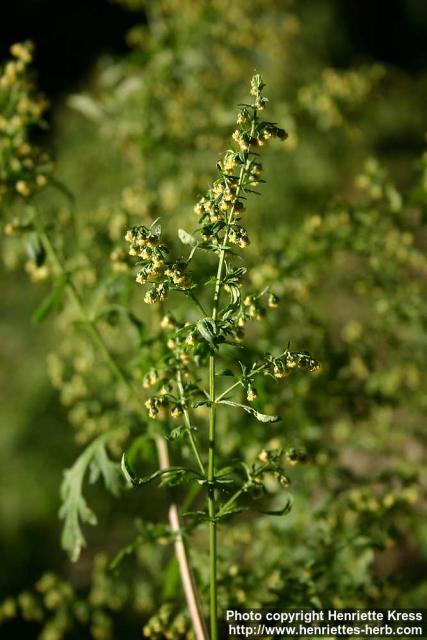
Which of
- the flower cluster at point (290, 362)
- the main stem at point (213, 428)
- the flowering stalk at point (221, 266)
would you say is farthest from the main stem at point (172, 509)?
the flower cluster at point (290, 362)

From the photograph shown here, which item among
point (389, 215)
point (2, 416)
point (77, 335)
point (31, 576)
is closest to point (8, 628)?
point (31, 576)

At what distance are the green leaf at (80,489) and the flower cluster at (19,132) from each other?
1.00 meters

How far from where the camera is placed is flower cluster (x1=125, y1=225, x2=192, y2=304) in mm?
1365

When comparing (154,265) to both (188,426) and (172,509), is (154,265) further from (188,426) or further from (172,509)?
(172,509)

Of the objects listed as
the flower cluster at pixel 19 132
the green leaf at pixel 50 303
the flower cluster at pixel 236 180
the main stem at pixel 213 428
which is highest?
the flower cluster at pixel 19 132

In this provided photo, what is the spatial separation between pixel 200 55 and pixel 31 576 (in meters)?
4.80

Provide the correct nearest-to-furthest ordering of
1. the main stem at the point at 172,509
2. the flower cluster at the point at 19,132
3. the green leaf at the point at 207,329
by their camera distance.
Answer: the green leaf at the point at 207,329 → the main stem at the point at 172,509 → the flower cluster at the point at 19,132

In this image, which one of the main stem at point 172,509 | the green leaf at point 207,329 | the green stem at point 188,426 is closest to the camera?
the green leaf at point 207,329

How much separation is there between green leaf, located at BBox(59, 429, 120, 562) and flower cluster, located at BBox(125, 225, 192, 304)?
2.67 ft

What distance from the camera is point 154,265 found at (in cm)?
136

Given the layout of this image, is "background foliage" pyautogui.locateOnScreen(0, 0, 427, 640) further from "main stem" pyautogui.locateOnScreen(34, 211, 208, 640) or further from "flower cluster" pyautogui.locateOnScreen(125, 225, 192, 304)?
"flower cluster" pyautogui.locateOnScreen(125, 225, 192, 304)

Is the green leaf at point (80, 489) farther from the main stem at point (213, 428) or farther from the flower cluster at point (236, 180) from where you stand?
the flower cluster at point (236, 180)

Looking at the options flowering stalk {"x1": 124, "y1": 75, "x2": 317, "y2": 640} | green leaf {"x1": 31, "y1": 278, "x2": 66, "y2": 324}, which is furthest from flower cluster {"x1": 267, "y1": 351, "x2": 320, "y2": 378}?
green leaf {"x1": 31, "y1": 278, "x2": 66, "y2": 324}

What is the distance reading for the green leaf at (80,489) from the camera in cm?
193
